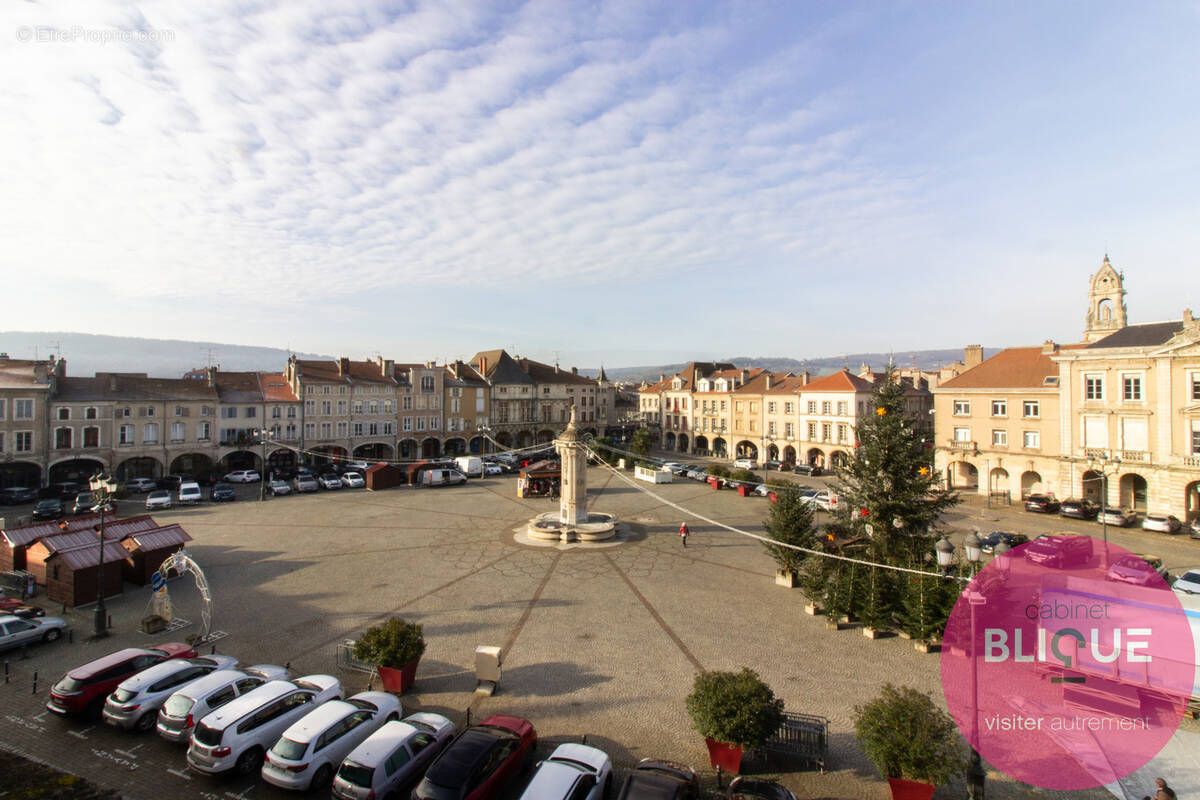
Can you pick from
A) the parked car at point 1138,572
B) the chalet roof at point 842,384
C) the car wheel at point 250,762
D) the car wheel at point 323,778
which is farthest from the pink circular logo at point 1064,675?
the chalet roof at point 842,384

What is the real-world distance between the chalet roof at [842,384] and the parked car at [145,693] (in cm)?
4886

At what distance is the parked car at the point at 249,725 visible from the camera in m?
10.6

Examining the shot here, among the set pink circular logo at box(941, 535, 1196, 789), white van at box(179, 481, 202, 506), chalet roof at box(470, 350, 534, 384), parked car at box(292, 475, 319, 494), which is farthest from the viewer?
chalet roof at box(470, 350, 534, 384)

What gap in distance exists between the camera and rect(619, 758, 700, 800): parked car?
30.5 feet

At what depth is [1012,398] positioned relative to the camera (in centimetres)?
3969

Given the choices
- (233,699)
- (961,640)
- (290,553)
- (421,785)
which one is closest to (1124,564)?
(961,640)

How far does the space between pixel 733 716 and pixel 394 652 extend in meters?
7.82

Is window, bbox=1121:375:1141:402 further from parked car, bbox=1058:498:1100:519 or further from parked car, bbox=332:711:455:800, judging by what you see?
parked car, bbox=332:711:455:800

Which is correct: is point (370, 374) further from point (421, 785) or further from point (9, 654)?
point (421, 785)

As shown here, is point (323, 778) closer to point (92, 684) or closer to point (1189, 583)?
point (92, 684)

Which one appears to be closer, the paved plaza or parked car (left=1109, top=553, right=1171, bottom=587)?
the paved plaza

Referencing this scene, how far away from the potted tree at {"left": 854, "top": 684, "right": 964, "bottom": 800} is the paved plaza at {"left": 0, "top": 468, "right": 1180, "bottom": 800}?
3.08 ft

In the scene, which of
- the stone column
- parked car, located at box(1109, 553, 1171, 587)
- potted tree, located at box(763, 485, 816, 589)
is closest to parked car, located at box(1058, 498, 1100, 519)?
parked car, located at box(1109, 553, 1171, 587)

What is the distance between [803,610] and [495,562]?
12.3m
